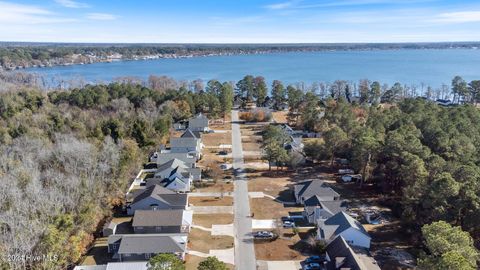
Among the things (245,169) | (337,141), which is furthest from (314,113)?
(245,169)

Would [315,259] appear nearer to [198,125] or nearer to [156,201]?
[156,201]

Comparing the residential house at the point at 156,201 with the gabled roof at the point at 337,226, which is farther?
the residential house at the point at 156,201

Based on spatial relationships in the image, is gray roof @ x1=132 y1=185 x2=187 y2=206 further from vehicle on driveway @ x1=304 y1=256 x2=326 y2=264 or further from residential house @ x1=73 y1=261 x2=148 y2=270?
vehicle on driveway @ x1=304 y1=256 x2=326 y2=264

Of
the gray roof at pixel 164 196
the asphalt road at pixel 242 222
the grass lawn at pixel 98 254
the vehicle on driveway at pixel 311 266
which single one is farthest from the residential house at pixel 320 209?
the grass lawn at pixel 98 254

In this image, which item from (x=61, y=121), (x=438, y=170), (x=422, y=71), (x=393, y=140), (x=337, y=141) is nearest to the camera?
(x=438, y=170)

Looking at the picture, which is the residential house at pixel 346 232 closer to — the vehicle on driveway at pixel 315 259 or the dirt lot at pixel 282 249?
the vehicle on driveway at pixel 315 259

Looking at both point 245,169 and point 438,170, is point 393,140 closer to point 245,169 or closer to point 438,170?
point 438,170

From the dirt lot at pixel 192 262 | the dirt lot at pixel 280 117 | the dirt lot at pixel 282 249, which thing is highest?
the dirt lot at pixel 280 117
